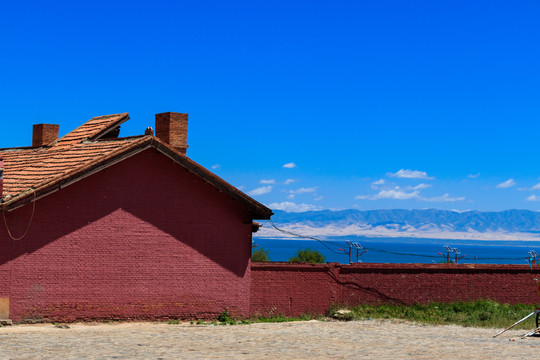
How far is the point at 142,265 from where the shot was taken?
26469 mm

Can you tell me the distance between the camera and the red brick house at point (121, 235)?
2464 centimetres

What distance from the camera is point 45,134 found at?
33.3 meters

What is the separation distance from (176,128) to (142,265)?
6.72 meters

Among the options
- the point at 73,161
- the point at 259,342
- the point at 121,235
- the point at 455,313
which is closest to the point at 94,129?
the point at 73,161

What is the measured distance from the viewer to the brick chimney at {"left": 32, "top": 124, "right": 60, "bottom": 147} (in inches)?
1310

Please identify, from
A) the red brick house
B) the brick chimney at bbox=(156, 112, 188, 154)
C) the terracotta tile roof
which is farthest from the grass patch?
the brick chimney at bbox=(156, 112, 188, 154)

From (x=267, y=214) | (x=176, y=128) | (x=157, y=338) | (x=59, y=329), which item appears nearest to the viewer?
(x=157, y=338)

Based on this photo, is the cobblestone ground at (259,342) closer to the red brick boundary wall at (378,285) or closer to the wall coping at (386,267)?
the red brick boundary wall at (378,285)

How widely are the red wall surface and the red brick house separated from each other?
3 centimetres

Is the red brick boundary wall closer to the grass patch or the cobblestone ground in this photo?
the grass patch

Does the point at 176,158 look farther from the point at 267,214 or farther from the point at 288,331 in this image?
the point at 288,331

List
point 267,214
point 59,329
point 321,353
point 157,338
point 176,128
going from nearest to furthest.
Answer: point 321,353, point 157,338, point 59,329, point 267,214, point 176,128

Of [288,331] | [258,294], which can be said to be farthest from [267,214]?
[288,331]

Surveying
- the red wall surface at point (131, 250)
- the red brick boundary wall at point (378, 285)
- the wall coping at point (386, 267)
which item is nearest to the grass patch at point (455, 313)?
the red brick boundary wall at point (378, 285)
